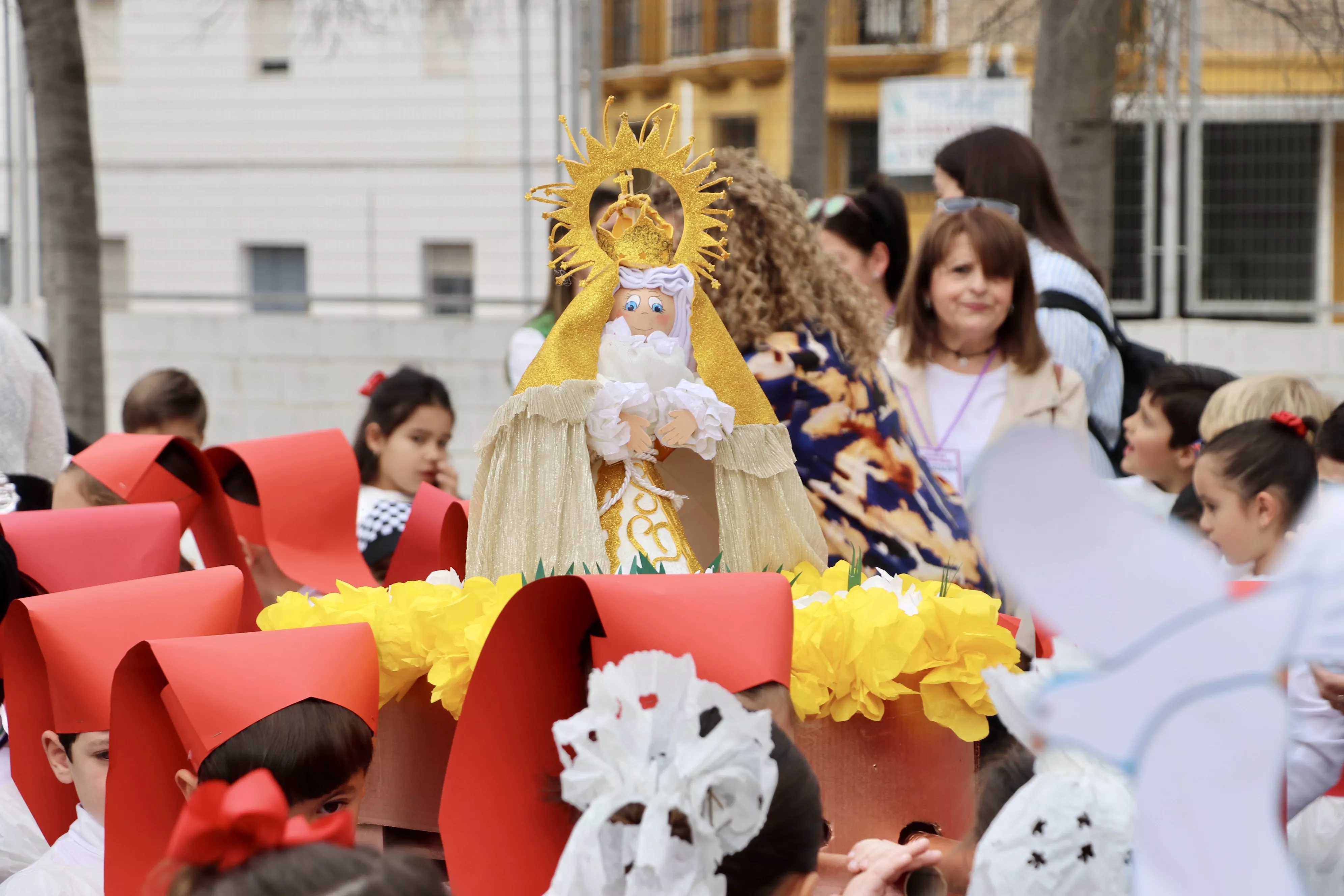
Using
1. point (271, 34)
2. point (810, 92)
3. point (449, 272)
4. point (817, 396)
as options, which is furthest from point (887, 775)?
point (271, 34)

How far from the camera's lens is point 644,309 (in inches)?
94.5

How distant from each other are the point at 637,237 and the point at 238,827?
137cm

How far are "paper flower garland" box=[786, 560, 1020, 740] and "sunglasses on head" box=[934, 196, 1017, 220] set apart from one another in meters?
1.50

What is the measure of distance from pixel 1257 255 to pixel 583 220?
551 cm

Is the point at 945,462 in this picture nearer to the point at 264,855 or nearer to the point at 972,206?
the point at 972,206

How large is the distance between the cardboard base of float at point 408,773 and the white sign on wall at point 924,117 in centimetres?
653

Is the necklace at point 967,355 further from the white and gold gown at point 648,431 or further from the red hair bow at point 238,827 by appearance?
the red hair bow at point 238,827

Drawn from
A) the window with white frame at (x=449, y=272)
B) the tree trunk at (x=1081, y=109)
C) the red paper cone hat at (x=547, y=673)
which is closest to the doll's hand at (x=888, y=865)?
the red paper cone hat at (x=547, y=673)

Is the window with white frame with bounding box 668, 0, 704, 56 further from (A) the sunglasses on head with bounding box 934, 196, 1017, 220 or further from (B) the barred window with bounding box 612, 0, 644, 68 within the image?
(A) the sunglasses on head with bounding box 934, 196, 1017, 220

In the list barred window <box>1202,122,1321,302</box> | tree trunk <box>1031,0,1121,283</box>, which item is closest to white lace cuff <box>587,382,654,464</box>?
tree trunk <box>1031,0,1121,283</box>

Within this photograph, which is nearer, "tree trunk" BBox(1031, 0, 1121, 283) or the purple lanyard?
the purple lanyard

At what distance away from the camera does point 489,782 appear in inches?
75.3

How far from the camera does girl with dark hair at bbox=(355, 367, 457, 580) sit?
4004mm

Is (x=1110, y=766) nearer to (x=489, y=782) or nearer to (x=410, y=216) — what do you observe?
(x=489, y=782)
